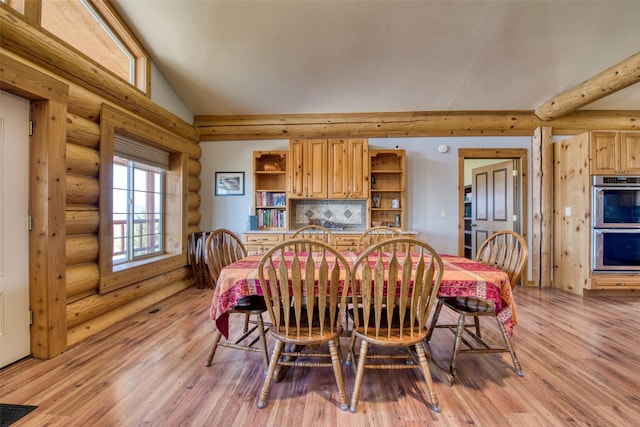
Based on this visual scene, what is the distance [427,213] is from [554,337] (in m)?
2.18

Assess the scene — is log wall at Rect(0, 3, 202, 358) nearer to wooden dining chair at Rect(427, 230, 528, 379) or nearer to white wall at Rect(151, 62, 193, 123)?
white wall at Rect(151, 62, 193, 123)

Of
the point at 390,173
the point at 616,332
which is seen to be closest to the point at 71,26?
the point at 390,173

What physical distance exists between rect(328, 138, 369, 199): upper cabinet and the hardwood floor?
7.15ft

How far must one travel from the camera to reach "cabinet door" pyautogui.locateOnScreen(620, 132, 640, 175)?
3.29 m

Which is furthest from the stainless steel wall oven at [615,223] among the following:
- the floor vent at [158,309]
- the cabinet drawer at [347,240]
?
the floor vent at [158,309]

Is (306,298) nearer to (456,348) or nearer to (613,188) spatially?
(456,348)

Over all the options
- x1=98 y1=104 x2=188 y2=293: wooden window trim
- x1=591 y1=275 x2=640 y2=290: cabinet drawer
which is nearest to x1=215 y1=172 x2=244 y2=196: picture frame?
x1=98 y1=104 x2=188 y2=293: wooden window trim

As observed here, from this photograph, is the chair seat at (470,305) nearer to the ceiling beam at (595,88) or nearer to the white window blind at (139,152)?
the ceiling beam at (595,88)

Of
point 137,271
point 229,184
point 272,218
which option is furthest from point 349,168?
point 137,271

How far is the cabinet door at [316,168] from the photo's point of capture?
387 centimetres

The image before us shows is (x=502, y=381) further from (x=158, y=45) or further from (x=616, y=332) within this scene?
(x=158, y=45)

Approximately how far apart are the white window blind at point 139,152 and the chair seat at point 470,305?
3460mm

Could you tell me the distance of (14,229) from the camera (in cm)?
181

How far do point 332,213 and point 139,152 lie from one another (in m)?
2.73
